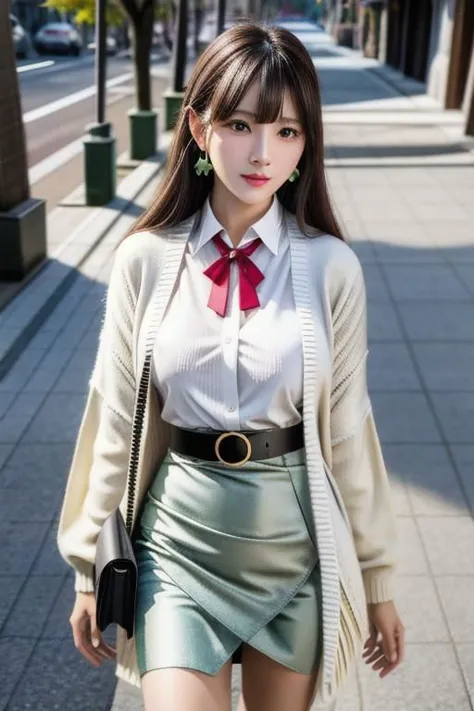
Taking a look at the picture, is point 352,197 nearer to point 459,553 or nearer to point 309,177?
point 459,553

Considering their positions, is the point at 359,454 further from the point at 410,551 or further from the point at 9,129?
the point at 9,129

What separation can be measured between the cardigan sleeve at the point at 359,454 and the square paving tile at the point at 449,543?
2.08m

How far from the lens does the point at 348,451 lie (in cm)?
216

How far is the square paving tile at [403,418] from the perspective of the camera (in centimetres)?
555

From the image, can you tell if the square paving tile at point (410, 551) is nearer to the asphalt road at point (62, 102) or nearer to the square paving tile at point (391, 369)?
the square paving tile at point (391, 369)

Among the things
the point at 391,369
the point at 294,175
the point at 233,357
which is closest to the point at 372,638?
the point at 233,357

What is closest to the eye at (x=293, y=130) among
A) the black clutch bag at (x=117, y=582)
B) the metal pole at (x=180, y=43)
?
the black clutch bag at (x=117, y=582)

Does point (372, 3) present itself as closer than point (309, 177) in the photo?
No

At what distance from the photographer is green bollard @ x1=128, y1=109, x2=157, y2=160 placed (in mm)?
15547

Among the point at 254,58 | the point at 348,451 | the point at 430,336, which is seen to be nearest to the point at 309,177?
the point at 254,58

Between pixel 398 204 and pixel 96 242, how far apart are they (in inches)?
168

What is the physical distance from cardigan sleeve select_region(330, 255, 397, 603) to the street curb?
4.78 meters

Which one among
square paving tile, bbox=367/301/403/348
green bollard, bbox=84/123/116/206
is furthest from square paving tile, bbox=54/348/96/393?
green bollard, bbox=84/123/116/206

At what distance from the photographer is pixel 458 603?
392 cm
